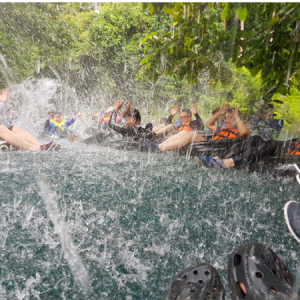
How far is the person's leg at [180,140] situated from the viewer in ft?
20.2

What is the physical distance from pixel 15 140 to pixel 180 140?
3909mm

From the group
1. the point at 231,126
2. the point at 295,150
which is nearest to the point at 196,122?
the point at 231,126

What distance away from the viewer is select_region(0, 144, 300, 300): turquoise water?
1.45 m

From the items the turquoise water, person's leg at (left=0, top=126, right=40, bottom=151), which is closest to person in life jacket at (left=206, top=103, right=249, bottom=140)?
the turquoise water

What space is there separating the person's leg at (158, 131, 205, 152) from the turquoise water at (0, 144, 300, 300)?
2213 millimetres

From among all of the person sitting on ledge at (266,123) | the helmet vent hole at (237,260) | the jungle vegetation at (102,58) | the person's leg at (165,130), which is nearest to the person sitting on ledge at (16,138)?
the person's leg at (165,130)

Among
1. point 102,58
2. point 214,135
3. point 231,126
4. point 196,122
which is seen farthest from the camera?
point 102,58

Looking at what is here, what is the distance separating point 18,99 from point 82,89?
4.95 metres

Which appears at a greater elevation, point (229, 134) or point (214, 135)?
Answer: point (229, 134)

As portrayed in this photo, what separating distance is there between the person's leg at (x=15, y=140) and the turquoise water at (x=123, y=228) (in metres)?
2.13

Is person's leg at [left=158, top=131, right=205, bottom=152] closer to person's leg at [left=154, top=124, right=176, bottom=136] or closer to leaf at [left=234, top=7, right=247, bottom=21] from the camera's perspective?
person's leg at [left=154, top=124, right=176, bottom=136]

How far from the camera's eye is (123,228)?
2.09 meters

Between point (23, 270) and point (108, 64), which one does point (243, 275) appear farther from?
point (108, 64)

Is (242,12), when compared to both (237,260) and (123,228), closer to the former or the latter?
(237,260)
